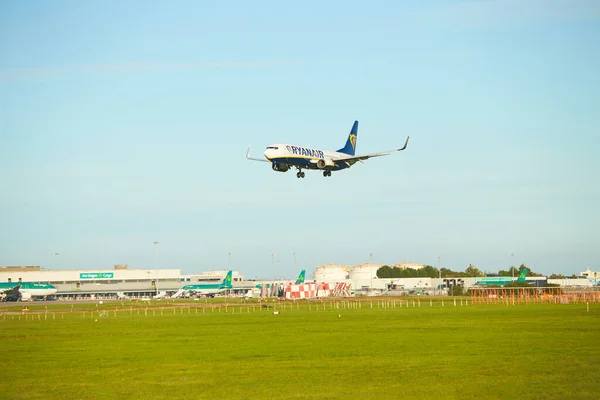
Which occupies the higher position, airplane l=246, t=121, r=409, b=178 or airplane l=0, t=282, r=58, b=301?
airplane l=246, t=121, r=409, b=178

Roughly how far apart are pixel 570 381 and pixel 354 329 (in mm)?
28599

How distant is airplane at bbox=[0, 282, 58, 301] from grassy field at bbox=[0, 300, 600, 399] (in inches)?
4314

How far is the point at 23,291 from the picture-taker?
15950cm

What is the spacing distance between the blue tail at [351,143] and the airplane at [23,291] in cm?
10234

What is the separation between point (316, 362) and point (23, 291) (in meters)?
140

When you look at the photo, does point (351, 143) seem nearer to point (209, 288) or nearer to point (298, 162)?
point (298, 162)

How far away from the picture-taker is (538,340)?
41.8m

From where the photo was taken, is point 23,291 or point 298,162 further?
point 23,291

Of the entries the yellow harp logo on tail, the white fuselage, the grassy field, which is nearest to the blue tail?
the yellow harp logo on tail

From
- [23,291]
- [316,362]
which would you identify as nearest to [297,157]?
[316,362]

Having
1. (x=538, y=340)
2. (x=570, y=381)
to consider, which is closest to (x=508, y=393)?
(x=570, y=381)

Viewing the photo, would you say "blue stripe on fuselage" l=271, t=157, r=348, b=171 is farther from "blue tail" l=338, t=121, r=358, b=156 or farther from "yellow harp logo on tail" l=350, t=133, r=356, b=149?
"yellow harp logo on tail" l=350, t=133, r=356, b=149

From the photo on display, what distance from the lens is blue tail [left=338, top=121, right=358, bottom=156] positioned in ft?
280

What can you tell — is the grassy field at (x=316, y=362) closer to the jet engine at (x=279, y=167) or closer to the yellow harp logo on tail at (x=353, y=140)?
the jet engine at (x=279, y=167)
